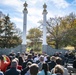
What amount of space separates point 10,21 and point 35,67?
4311 centimetres

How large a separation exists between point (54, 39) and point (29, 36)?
12.8m

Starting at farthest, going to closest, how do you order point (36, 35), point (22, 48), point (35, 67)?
1. point (36, 35)
2. point (22, 48)
3. point (35, 67)

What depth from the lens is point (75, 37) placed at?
49.2 m

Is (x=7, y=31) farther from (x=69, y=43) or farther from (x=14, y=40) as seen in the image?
(x=69, y=43)

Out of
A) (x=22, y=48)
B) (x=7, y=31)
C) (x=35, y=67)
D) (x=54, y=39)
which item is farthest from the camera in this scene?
(x=54, y=39)

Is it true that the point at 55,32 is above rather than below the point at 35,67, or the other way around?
above

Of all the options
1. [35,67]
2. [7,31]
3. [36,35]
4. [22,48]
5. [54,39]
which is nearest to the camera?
[35,67]

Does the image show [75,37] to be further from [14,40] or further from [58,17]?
[14,40]

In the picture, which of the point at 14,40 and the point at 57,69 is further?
the point at 14,40

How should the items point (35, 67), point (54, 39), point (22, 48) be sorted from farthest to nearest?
point (54, 39)
point (22, 48)
point (35, 67)

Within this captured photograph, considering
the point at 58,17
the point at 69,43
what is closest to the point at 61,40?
the point at 69,43

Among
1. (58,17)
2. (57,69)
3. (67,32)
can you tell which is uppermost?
(58,17)

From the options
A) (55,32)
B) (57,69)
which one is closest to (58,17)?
(55,32)

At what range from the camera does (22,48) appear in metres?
36.7
